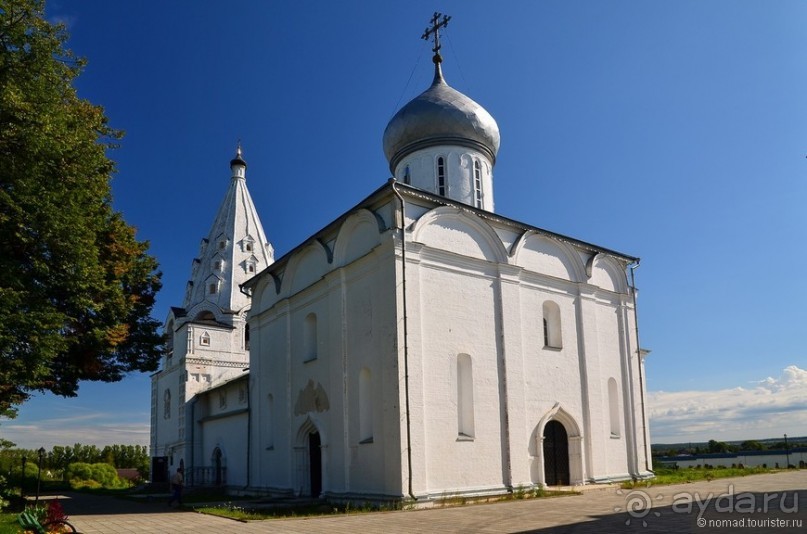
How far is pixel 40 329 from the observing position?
12055 mm

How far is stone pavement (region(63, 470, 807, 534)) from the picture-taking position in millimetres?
8734

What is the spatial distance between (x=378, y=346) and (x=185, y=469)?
14.4 m

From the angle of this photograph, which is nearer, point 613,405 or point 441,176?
point 613,405

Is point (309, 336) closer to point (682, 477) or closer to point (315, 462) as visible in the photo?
point (315, 462)

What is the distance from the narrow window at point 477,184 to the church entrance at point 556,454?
6.19 metres

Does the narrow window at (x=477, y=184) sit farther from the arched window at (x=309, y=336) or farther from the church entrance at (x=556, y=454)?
the church entrance at (x=556, y=454)

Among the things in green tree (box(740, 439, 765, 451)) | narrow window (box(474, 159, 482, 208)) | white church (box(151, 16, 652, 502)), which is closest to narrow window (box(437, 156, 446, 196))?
white church (box(151, 16, 652, 502))

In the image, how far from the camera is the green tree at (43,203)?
1155 centimetres

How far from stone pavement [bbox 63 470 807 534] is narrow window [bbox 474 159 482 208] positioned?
7.94 meters

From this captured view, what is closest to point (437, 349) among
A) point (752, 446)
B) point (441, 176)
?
point (441, 176)

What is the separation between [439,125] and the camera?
703 inches

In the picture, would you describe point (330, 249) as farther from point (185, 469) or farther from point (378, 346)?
point (185, 469)

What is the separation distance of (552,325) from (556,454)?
10.2 feet

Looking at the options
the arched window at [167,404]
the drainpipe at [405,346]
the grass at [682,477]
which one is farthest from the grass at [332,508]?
the arched window at [167,404]
